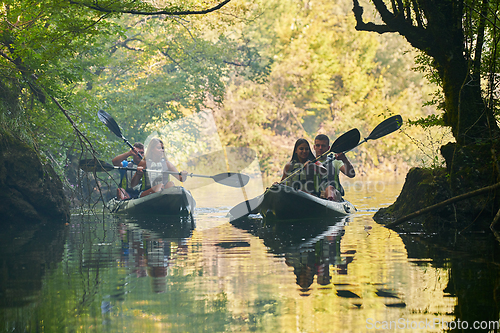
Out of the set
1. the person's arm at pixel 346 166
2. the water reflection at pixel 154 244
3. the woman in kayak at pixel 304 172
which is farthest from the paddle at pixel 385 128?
the water reflection at pixel 154 244

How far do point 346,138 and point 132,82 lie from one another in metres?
12.3

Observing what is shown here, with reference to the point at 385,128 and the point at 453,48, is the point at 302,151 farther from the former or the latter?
the point at 453,48

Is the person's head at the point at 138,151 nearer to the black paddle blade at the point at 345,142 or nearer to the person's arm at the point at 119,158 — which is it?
the person's arm at the point at 119,158

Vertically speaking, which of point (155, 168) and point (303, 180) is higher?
point (155, 168)

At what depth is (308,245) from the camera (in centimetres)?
591

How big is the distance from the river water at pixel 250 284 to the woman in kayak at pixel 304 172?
2.49 meters

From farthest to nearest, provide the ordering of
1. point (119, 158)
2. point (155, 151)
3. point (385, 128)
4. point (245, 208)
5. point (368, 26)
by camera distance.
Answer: point (119, 158), point (155, 151), point (245, 208), point (385, 128), point (368, 26)

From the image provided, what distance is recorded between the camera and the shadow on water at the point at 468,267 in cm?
290

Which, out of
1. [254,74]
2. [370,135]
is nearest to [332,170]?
[370,135]

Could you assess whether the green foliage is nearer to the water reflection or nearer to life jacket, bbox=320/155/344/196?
life jacket, bbox=320/155/344/196

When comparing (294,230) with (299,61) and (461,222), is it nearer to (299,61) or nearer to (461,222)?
(461,222)

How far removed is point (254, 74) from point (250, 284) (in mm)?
16328

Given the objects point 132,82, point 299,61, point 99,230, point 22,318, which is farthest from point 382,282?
point 299,61

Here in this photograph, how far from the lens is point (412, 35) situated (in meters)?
7.30
